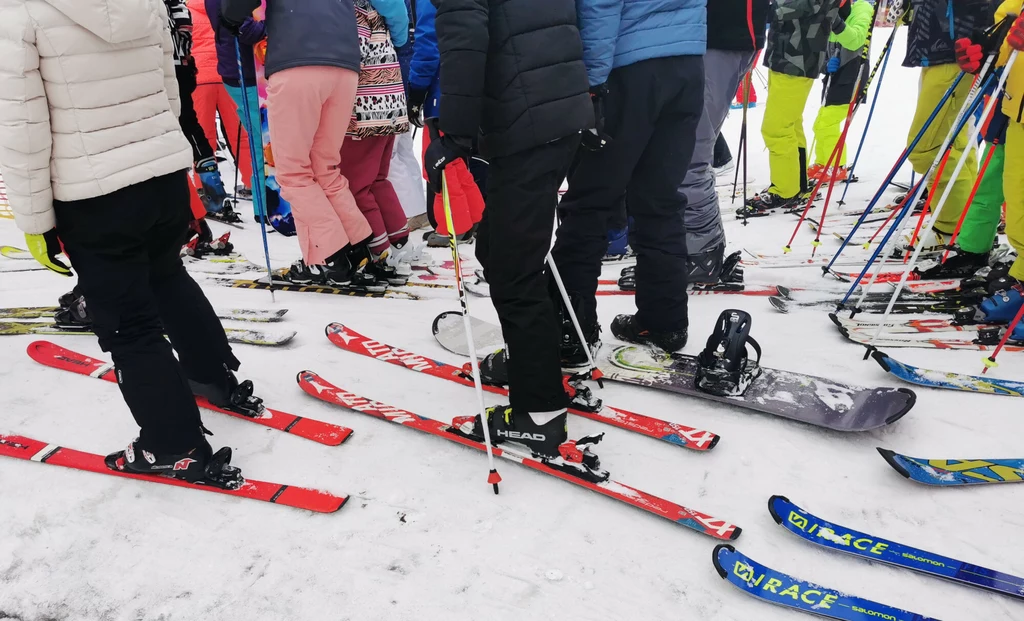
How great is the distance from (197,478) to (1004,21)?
4350 mm

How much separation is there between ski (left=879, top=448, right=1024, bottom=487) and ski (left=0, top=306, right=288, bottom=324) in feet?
11.3

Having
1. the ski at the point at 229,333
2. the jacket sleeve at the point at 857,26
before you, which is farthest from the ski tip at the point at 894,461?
the jacket sleeve at the point at 857,26

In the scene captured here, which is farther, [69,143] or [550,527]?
[550,527]

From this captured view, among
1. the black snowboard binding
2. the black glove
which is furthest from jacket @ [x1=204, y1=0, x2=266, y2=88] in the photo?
the black snowboard binding

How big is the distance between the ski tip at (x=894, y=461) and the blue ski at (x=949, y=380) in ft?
2.55

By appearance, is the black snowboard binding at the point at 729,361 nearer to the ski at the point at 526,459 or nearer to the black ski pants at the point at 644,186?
the black ski pants at the point at 644,186

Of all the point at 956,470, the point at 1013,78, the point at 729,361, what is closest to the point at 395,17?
the point at 729,361

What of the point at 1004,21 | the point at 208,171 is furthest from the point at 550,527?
the point at 208,171

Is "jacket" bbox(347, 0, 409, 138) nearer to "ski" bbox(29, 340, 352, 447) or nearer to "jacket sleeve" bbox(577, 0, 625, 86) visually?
"jacket sleeve" bbox(577, 0, 625, 86)

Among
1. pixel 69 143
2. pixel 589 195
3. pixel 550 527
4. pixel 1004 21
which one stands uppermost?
pixel 1004 21

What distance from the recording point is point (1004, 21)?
10.3 ft

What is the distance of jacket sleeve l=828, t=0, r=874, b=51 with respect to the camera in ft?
19.8

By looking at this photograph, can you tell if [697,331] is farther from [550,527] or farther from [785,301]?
[550,527]

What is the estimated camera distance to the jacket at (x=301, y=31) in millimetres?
3395
